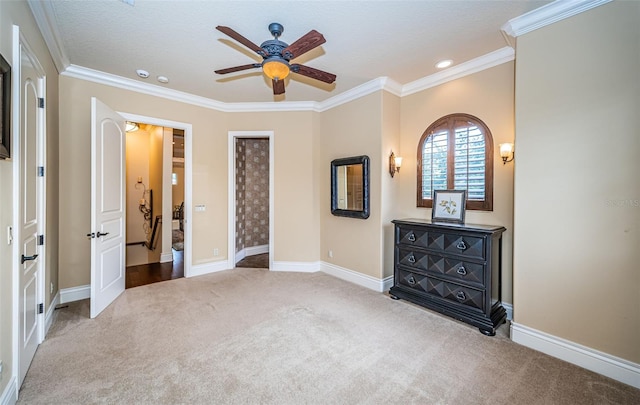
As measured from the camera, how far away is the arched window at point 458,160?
10.3 feet

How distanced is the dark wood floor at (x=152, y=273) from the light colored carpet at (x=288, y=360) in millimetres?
814

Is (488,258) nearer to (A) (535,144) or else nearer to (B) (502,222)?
(B) (502,222)

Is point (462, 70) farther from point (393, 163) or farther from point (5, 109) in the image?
point (5, 109)

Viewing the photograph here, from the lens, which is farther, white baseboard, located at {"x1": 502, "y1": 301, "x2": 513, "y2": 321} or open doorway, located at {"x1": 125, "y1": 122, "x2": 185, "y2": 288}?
open doorway, located at {"x1": 125, "y1": 122, "x2": 185, "y2": 288}

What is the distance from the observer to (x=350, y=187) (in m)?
4.16

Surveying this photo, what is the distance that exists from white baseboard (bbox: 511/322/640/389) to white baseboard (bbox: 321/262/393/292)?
1565 millimetres

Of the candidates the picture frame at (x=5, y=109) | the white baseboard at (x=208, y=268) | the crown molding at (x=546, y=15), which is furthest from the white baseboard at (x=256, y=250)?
the crown molding at (x=546, y=15)

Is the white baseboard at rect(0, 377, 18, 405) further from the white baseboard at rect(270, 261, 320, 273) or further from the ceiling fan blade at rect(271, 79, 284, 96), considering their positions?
the white baseboard at rect(270, 261, 320, 273)

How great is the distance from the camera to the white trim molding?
5.22ft

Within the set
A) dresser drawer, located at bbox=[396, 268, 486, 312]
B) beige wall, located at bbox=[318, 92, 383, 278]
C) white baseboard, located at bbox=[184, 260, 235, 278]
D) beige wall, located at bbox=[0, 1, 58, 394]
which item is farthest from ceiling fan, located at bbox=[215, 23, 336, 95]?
white baseboard, located at bbox=[184, 260, 235, 278]

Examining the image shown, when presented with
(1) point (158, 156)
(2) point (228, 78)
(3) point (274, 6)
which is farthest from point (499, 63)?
(1) point (158, 156)

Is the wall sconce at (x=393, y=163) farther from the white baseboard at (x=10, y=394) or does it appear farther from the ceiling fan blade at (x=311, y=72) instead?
the white baseboard at (x=10, y=394)

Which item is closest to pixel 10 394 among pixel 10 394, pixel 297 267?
pixel 10 394

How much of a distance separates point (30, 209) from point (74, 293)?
1.75 m
